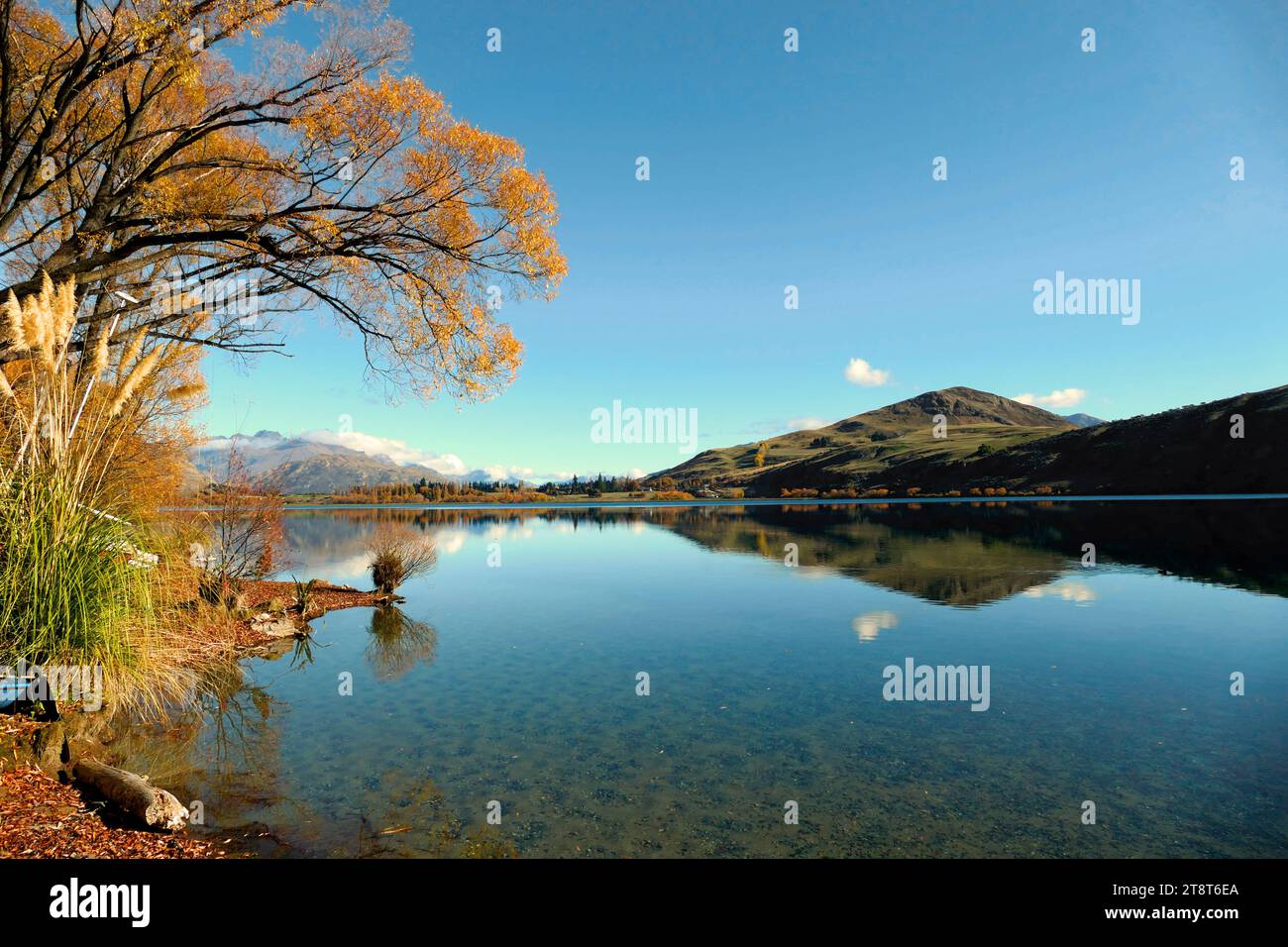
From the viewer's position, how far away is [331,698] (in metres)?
12.1

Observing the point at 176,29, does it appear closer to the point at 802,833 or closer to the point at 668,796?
the point at 668,796

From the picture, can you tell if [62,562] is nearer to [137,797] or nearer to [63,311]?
[137,797]

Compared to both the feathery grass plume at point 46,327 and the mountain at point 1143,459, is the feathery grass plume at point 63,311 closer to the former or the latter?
the feathery grass plume at point 46,327

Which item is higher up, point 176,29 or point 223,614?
point 176,29

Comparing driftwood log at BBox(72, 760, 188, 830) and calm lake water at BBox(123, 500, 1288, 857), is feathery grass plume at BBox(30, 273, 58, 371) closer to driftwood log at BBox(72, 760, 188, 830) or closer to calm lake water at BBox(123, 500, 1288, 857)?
driftwood log at BBox(72, 760, 188, 830)

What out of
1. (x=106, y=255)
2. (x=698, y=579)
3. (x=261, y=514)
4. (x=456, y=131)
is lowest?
(x=698, y=579)

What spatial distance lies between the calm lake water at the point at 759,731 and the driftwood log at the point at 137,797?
531 millimetres

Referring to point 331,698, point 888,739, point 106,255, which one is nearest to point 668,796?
point 888,739

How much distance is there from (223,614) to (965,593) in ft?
81.8

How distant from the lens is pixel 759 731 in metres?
10.2

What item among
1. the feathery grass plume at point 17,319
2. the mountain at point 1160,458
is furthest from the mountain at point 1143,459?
the feathery grass plume at point 17,319

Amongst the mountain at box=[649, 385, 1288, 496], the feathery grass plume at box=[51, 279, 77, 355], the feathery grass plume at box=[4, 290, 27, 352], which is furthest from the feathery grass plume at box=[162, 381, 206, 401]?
the mountain at box=[649, 385, 1288, 496]

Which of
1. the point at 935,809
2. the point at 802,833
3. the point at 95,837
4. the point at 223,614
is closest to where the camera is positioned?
the point at 95,837

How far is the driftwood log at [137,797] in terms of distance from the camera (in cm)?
666
